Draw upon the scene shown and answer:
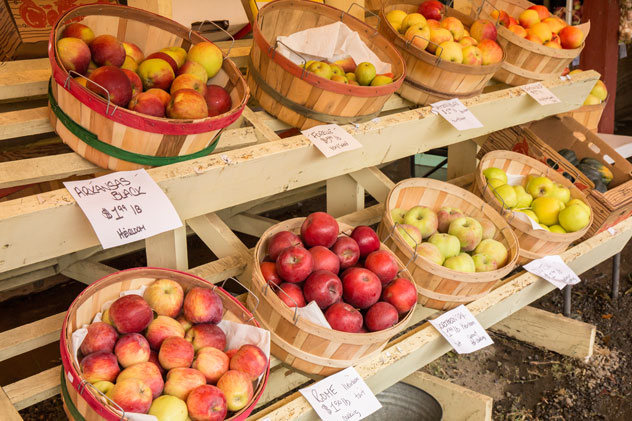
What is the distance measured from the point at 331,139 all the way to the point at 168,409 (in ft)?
3.21

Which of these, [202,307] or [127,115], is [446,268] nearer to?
[202,307]

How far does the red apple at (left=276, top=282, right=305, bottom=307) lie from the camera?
5.46 feet

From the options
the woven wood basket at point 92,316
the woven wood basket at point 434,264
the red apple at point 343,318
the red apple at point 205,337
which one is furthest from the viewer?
the woven wood basket at point 434,264

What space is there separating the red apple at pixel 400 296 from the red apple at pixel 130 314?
2.40ft

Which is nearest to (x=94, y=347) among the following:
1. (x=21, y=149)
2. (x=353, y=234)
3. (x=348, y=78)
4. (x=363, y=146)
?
(x=353, y=234)

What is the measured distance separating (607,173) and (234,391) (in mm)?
2474

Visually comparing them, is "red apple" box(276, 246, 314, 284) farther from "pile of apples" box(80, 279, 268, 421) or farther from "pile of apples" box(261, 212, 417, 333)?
"pile of apples" box(80, 279, 268, 421)

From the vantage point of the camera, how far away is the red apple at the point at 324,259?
1.79 meters

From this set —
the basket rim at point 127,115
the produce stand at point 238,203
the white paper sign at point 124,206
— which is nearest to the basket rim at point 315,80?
the produce stand at point 238,203

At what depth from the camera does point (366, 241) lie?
1934mm

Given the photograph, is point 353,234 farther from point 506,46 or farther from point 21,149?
point 21,149

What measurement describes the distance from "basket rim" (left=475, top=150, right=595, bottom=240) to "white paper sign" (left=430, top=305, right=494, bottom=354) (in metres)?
0.53

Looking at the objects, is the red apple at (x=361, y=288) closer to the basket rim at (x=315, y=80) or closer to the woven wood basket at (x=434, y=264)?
the woven wood basket at (x=434, y=264)

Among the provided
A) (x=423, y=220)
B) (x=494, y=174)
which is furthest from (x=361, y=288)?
(x=494, y=174)
